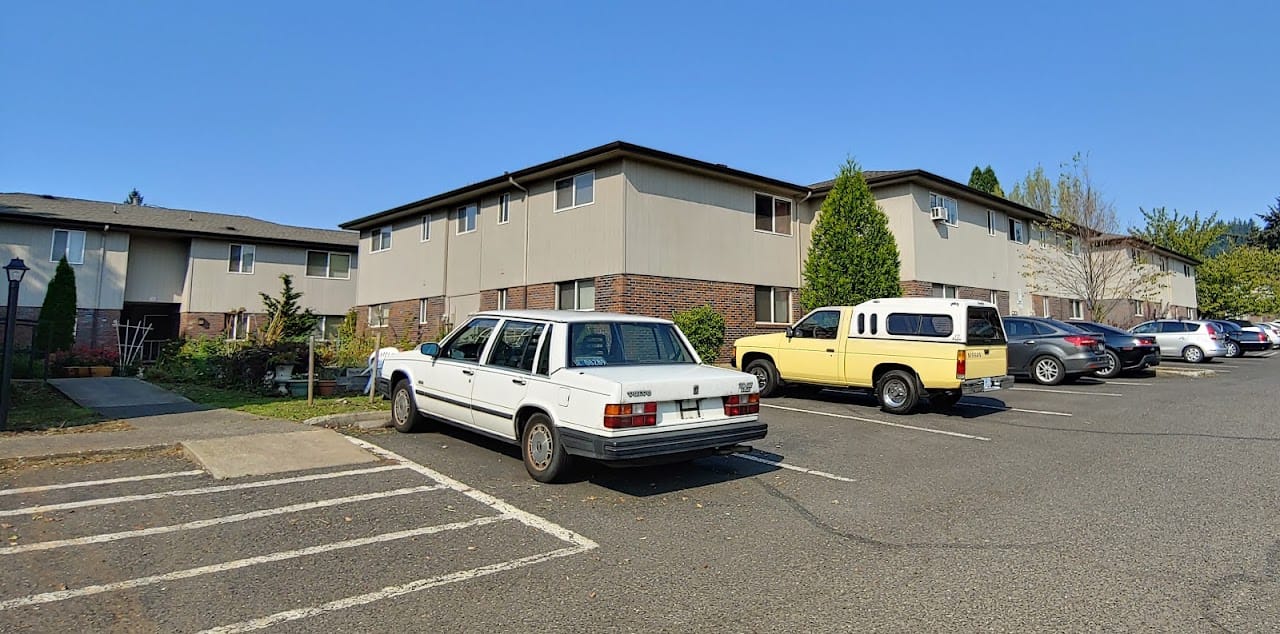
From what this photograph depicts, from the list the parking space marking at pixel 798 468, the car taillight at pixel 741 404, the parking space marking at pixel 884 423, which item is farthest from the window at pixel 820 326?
the car taillight at pixel 741 404

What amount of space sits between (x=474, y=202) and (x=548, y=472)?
1689 centimetres

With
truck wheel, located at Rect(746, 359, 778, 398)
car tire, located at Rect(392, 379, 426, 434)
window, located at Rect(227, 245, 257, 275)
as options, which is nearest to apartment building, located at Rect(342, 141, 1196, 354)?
truck wheel, located at Rect(746, 359, 778, 398)

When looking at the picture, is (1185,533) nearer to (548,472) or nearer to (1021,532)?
(1021,532)

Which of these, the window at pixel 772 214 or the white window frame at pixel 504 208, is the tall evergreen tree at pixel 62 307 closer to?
the white window frame at pixel 504 208

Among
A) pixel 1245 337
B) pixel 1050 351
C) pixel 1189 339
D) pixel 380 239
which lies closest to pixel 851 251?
pixel 1050 351

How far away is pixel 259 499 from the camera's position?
18.1ft

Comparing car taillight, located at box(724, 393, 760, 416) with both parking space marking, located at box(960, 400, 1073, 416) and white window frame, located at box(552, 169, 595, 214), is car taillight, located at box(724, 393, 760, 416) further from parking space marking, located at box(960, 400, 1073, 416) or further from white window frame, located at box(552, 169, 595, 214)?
white window frame, located at box(552, 169, 595, 214)

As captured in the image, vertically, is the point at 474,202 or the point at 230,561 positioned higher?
the point at 474,202

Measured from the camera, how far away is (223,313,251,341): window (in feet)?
88.0

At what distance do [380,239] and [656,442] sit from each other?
23178 millimetres

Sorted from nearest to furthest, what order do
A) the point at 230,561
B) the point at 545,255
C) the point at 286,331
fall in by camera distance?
the point at 230,561 < the point at 286,331 < the point at 545,255

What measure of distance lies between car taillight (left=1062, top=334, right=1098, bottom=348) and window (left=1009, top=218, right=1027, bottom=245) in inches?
455

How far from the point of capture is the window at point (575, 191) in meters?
17.3

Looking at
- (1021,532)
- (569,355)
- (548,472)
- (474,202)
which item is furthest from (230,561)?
(474,202)
